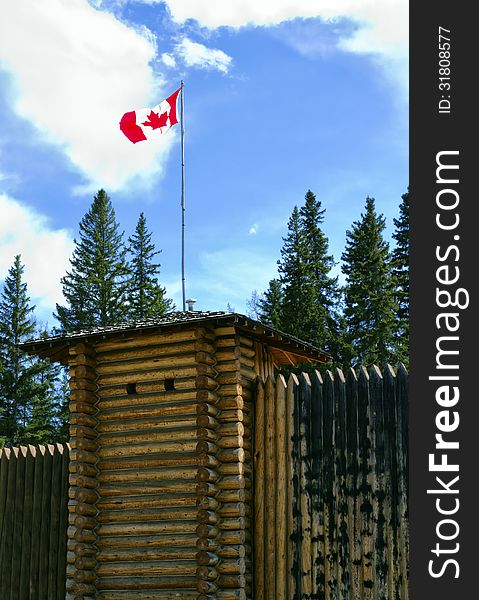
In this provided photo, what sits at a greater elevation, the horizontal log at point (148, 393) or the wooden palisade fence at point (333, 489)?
Answer: the horizontal log at point (148, 393)

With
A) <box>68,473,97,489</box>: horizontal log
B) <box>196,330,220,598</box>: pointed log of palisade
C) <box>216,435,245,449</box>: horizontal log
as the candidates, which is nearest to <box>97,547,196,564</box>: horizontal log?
<box>196,330,220,598</box>: pointed log of palisade

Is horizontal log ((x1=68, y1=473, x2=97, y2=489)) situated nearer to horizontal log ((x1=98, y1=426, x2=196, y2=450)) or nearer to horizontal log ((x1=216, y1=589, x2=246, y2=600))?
horizontal log ((x1=98, y1=426, x2=196, y2=450))

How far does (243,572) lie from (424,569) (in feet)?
15.8

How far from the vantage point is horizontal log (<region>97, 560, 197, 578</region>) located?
12898mm

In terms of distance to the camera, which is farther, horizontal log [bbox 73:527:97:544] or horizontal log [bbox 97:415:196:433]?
horizontal log [bbox 73:527:97:544]

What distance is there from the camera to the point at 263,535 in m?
13.0

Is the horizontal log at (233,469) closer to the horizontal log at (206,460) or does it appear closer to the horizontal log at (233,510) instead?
the horizontal log at (206,460)

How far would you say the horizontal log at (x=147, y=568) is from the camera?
12.9m

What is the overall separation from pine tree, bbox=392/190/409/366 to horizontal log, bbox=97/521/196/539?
64.3 feet

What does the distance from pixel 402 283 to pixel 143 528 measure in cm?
2636

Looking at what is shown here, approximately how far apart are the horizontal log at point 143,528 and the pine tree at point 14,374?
2662 cm

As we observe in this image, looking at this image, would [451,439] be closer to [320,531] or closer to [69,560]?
[320,531]

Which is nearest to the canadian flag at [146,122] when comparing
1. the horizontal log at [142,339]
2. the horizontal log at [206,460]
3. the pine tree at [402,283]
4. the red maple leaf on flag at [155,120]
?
the red maple leaf on flag at [155,120]

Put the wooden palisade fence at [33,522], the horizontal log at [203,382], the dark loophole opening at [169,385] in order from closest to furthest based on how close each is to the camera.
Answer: the horizontal log at [203,382] → the dark loophole opening at [169,385] → the wooden palisade fence at [33,522]
